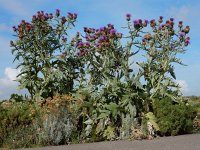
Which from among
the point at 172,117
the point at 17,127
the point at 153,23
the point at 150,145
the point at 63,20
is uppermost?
the point at 63,20

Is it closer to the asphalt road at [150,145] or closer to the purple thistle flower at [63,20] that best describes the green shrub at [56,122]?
the asphalt road at [150,145]

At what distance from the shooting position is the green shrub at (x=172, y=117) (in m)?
11.5

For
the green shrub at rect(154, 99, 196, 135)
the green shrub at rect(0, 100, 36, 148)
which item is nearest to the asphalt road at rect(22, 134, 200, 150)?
the green shrub at rect(154, 99, 196, 135)

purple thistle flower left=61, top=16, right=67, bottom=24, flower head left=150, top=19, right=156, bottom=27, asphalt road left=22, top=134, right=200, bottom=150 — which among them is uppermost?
purple thistle flower left=61, top=16, right=67, bottom=24

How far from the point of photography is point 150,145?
33.2 feet

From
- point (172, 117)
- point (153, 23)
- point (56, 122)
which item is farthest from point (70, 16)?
point (172, 117)

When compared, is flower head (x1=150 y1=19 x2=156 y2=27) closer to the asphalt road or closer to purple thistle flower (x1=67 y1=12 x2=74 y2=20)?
purple thistle flower (x1=67 y1=12 x2=74 y2=20)

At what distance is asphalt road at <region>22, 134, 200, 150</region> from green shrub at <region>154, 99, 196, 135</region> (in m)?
0.37

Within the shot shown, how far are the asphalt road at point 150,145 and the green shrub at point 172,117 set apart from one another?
1.23 ft

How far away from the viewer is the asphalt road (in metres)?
9.76

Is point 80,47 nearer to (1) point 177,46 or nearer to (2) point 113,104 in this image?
(2) point 113,104

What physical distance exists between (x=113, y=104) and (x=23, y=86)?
3255mm

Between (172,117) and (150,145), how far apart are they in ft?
5.63

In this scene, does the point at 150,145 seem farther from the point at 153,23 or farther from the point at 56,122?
the point at 153,23
